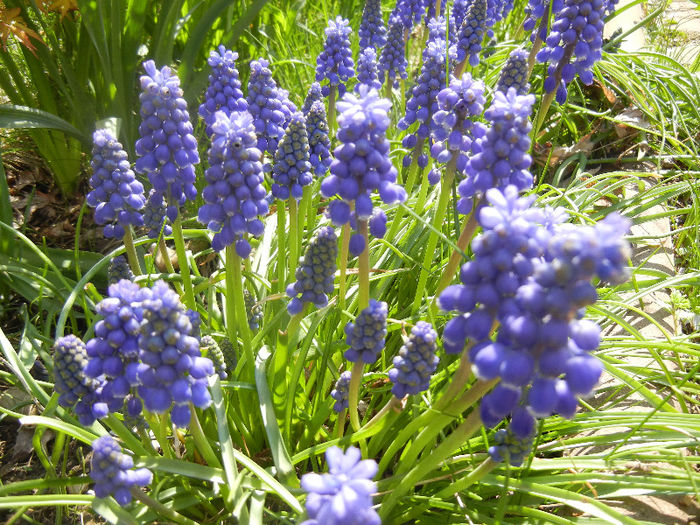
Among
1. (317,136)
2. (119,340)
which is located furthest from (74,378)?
(317,136)

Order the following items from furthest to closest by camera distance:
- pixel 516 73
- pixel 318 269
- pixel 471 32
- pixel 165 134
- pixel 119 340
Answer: pixel 471 32 < pixel 516 73 < pixel 165 134 < pixel 318 269 < pixel 119 340

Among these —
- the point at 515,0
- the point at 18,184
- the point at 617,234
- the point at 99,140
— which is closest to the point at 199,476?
the point at 99,140

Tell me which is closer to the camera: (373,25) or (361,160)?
(361,160)

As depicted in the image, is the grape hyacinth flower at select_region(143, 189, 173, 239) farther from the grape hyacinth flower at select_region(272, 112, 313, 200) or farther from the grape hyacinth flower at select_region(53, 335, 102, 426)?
the grape hyacinth flower at select_region(53, 335, 102, 426)

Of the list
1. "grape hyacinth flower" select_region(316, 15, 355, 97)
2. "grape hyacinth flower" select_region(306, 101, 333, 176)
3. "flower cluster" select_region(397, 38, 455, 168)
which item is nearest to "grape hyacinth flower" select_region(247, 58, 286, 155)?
"grape hyacinth flower" select_region(306, 101, 333, 176)

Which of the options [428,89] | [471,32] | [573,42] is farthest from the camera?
[471,32]

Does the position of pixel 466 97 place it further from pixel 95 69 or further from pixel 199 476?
pixel 95 69

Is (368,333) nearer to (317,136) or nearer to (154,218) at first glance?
(317,136)
